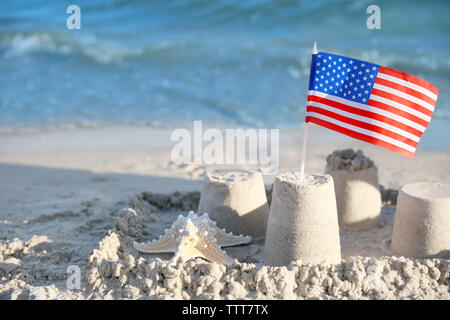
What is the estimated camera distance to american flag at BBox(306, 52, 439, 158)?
14.3 feet

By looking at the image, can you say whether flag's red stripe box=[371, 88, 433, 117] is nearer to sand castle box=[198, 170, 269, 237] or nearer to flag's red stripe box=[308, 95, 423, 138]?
flag's red stripe box=[308, 95, 423, 138]

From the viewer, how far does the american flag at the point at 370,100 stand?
14.3 ft

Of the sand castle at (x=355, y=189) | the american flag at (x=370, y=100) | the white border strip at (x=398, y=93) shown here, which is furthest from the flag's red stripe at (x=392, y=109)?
the sand castle at (x=355, y=189)

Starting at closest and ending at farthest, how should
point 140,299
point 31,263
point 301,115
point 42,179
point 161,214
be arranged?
point 140,299 → point 31,263 → point 161,214 → point 42,179 → point 301,115

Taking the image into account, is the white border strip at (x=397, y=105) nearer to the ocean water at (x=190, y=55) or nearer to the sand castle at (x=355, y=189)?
the sand castle at (x=355, y=189)

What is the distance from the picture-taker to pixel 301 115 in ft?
34.9

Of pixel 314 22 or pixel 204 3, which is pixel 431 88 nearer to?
pixel 314 22

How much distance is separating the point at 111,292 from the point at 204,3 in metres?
16.1

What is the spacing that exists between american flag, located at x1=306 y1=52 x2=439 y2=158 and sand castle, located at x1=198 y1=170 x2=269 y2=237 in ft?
3.60

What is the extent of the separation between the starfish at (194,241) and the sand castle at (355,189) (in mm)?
1321

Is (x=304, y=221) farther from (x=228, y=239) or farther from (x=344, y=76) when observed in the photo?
(x=344, y=76)

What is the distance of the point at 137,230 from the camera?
547 centimetres

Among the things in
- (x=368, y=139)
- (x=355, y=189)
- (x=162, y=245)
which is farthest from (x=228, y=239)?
(x=368, y=139)

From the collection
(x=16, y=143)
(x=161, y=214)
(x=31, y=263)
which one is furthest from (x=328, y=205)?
(x=16, y=143)
